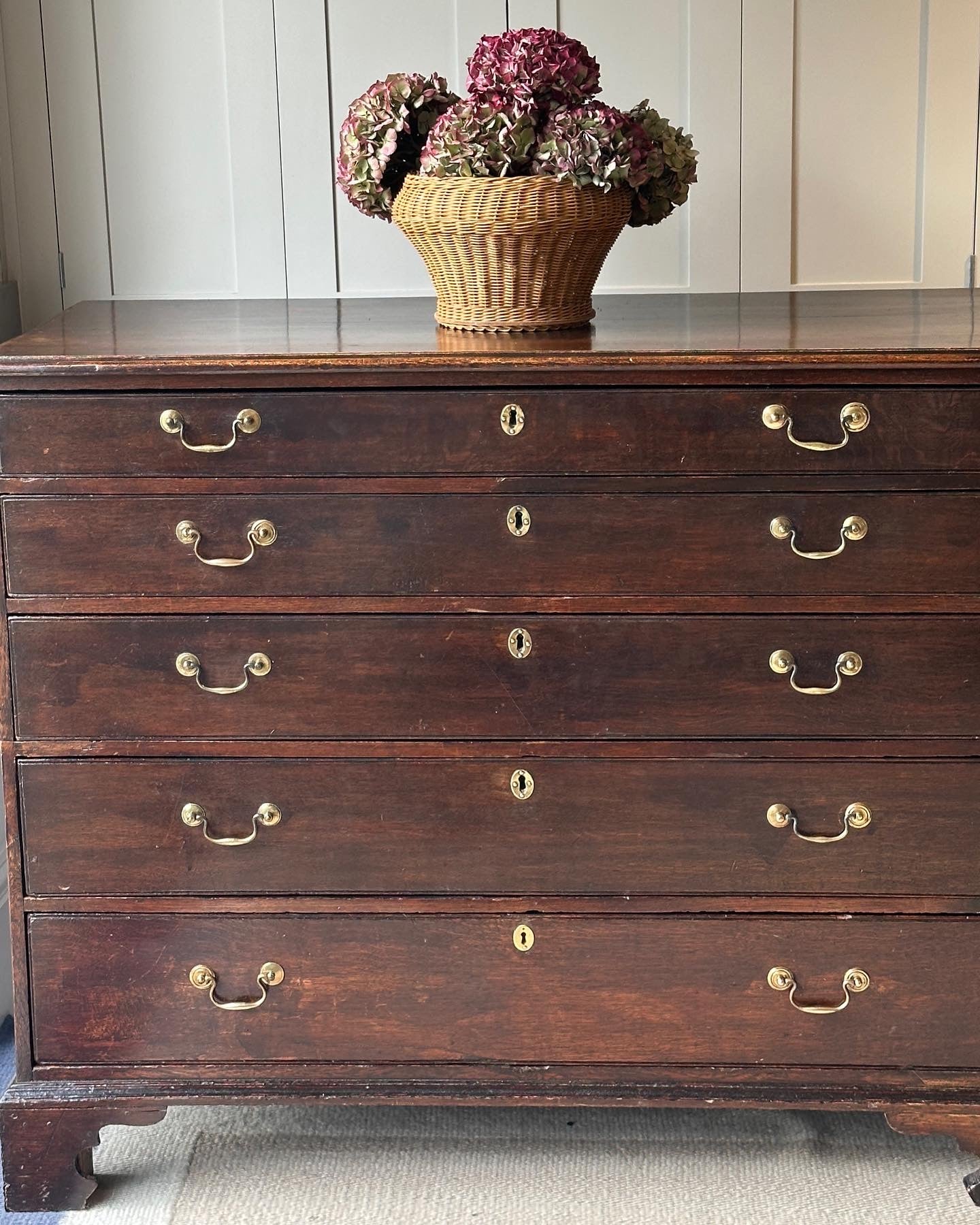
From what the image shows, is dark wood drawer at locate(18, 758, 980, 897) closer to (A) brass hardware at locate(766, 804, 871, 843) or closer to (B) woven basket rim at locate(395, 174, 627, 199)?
(A) brass hardware at locate(766, 804, 871, 843)

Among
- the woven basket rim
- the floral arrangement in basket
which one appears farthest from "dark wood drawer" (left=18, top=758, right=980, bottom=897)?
the woven basket rim

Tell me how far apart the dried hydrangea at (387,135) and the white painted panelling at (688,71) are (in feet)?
1.99

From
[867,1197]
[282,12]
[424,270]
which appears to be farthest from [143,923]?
[282,12]

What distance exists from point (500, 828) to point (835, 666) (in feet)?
1.57

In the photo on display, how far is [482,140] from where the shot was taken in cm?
190

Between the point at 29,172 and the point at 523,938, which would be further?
the point at 29,172

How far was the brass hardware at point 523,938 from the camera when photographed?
6.45 feet

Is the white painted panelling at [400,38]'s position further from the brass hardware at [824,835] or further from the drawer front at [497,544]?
the brass hardware at [824,835]

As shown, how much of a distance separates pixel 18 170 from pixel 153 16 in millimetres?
355

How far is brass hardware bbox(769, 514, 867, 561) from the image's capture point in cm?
183

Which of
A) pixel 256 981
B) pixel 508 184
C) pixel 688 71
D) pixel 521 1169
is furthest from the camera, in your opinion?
pixel 688 71

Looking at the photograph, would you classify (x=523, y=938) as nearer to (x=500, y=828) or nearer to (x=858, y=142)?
(x=500, y=828)

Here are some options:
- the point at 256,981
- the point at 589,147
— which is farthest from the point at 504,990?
the point at 589,147

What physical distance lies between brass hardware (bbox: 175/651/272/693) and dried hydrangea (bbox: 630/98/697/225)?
806 mm
